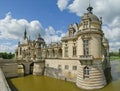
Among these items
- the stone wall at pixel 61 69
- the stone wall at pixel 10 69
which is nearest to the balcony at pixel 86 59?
the stone wall at pixel 61 69

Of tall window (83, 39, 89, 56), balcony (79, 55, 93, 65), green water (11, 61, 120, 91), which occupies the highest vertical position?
tall window (83, 39, 89, 56)

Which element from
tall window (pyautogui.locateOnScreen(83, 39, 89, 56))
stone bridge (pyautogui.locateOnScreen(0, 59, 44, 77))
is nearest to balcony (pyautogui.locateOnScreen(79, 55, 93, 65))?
tall window (pyautogui.locateOnScreen(83, 39, 89, 56))

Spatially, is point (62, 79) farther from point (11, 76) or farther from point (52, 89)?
point (11, 76)

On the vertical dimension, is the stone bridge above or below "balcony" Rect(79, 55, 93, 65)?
below

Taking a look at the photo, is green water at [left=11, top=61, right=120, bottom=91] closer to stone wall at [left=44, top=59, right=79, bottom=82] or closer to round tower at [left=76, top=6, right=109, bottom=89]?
round tower at [left=76, top=6, right=109, bottom=89]

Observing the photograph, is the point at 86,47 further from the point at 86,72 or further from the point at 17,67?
the point at 17,67

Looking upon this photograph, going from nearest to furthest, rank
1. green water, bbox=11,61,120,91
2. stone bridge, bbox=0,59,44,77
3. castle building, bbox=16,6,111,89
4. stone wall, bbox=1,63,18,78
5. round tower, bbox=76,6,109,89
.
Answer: round tower, bbox=76,6,109,89, castle building, bbox=16,6,111,89, green water, bbox=11,61,120,91, stone wall, bbox=1,63,18,78, stone bridge, bbox=0,59,44,77

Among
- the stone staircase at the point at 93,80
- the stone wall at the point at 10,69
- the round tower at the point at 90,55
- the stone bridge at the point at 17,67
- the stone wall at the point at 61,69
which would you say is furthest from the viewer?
the stone bridge at the point at 17,67

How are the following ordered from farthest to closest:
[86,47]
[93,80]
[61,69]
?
[61,69] < [86,47] < [93,80]

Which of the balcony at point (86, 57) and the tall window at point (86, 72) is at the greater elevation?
the balcony at point (86, 57)

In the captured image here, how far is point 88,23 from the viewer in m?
23.3

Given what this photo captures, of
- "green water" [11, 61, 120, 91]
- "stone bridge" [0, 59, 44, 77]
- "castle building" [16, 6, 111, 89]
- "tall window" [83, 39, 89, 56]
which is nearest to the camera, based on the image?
"castle building" [16, 6, 111, 89]

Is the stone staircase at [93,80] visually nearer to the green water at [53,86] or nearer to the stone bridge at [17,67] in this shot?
the green water at [53,86]

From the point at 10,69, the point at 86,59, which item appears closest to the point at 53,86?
the point at 86,59
